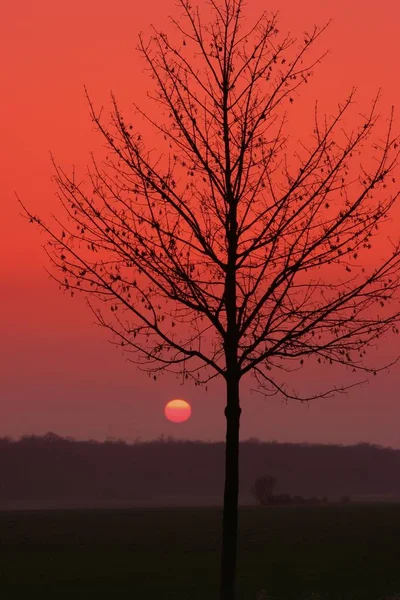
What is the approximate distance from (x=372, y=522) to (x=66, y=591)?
100 feet

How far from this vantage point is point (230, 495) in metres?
18.0

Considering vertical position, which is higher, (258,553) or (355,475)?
(355,475)

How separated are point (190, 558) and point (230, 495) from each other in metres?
26.8

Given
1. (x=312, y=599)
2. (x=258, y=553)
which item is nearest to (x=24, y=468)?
(x=258, y=553)

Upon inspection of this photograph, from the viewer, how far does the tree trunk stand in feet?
58.0

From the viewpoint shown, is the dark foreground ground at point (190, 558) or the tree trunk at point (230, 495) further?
the dark foreground ground at point (190, 558)

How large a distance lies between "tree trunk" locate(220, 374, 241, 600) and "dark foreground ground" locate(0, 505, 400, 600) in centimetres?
1289

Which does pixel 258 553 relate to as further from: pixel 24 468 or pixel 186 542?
Answer: pixel 24 468

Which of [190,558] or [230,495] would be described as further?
[190,558]

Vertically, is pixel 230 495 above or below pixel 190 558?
below

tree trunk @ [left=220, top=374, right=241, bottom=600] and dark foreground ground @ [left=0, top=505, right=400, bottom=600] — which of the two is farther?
dark foreground ground @ [left=0, top=505, right=400, bottom=600]

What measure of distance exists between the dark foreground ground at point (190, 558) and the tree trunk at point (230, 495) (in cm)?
1289

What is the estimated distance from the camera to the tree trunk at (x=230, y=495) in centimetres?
1769

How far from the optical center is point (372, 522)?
6234 centimetres
